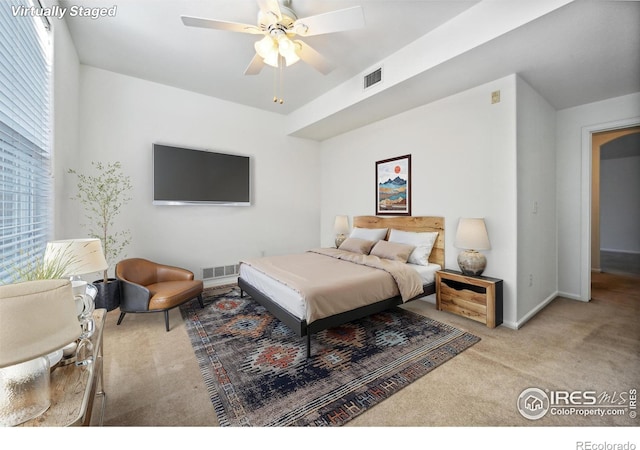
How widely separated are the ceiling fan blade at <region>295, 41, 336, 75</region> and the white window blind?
1.81 m

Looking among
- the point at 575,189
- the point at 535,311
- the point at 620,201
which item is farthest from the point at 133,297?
the point at 620,201

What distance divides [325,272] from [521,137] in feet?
8.48

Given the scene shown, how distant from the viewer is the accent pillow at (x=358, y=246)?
12.4 ft

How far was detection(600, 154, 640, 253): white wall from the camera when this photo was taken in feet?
22.9

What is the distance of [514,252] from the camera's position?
277cm

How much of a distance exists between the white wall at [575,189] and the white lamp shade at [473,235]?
1753 millimetres

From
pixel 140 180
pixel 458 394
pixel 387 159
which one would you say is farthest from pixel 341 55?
pixel 458 394

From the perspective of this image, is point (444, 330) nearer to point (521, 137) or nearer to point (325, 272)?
point (325, 272)

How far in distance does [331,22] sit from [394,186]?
256 cm

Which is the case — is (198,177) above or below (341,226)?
above

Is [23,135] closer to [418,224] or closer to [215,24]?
[215,24]

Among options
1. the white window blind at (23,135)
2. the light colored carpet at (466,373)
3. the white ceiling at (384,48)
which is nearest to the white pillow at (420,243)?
the light colored carpet at (466,373)

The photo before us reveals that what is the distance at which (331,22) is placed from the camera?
197 cm

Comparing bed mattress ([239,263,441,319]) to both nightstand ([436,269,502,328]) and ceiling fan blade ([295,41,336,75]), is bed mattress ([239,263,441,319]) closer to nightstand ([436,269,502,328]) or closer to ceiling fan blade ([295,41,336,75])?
nightstand ([436,269,502,328])
